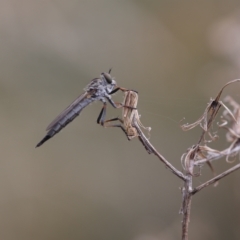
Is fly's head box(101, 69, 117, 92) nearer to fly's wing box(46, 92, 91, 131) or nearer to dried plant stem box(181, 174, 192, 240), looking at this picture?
fly's wing box(46, 92, 91, 131)

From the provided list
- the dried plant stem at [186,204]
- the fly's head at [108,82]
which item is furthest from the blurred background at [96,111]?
the dried plant stem at [186,204]

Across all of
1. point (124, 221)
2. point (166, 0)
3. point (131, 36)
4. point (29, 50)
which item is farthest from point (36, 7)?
point (124, 221)

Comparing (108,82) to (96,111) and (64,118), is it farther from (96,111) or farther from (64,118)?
(96,111)

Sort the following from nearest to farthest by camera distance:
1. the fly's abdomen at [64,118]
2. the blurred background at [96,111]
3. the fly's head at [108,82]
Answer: the fly's abdomen at [64,118], the fly's head at [108,82], the blurred background at [96,111]

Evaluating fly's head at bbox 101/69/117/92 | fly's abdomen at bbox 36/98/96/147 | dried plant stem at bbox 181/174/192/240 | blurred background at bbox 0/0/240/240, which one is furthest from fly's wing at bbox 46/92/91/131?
blurred background at bbox 0/0/240/240

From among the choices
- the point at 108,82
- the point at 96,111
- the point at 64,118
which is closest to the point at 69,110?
the point at 64,118

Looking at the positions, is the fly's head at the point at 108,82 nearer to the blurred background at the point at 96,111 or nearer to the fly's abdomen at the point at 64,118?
the fly's abdomen at the point at 64,118

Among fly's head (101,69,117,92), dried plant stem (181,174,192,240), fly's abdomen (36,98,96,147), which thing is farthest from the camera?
fly's head (101,69,117,92)

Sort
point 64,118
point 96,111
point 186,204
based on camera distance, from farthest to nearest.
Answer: point 96,111
point 64,118
point 186,204
